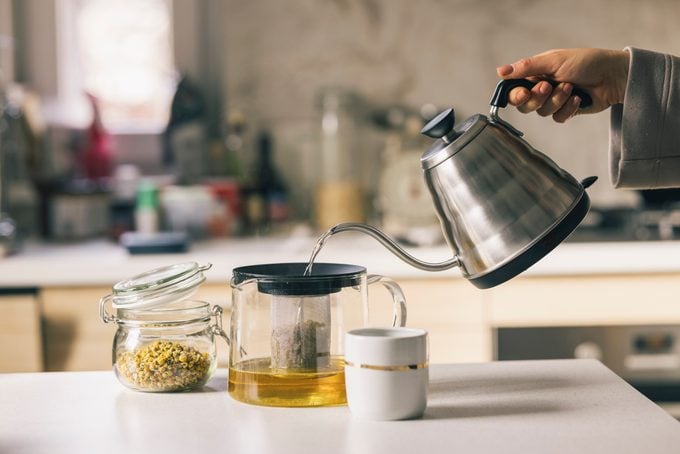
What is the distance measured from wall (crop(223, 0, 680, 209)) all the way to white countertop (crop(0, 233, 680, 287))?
638 millimetres

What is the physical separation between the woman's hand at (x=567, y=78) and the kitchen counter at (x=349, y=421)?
0.36 m

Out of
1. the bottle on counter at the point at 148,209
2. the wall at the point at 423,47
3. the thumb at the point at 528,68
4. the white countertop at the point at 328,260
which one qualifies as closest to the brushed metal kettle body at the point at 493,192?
the thumb at the point at 528,68

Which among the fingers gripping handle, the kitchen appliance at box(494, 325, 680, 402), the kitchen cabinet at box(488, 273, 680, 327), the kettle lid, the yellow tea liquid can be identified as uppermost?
the kettle lid

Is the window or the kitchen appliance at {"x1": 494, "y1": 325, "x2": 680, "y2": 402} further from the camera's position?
the window

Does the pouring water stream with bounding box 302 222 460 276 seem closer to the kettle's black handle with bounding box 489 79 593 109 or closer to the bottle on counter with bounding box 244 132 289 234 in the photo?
the kettle's black handle with bounding box 489 79 593 109

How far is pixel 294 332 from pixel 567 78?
523mm

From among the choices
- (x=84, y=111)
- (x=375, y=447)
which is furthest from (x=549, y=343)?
(x=84, y=111)

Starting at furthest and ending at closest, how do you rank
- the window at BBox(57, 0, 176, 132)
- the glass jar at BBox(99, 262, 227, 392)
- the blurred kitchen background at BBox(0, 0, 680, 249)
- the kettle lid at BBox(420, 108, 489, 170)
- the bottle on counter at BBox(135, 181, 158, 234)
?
1. the window at BBox(57, 0, 176, 132)
2. the blurred kitchen background at BBox(0, 0, 680, 249)
3. the bottle on counter at BBox(135, 181, 158, 234)
4. the glass jar at BBox(99, 262, 227, 392)
5. the kettle lid at BBox(420, 108, 489, 170)

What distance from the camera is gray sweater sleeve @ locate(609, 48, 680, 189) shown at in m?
1.25

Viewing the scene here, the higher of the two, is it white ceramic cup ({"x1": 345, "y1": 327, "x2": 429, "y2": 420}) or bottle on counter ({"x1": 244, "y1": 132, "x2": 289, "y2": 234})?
bottle on counter ({"x1": 244, "y1": 132, "x2": 289, "y2": 234})

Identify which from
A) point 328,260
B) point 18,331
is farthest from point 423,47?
point 18,331

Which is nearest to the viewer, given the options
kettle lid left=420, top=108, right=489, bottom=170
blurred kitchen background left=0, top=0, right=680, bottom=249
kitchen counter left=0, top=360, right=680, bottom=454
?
kitchen counter left=0, top=360, right=680, bottom=454

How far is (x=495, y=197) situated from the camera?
3.43 ft

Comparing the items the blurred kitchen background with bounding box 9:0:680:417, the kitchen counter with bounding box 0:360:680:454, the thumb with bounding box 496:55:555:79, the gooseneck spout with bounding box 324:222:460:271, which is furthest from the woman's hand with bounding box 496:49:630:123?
the blurred kitchen background with bounding box 9:0:680:417
